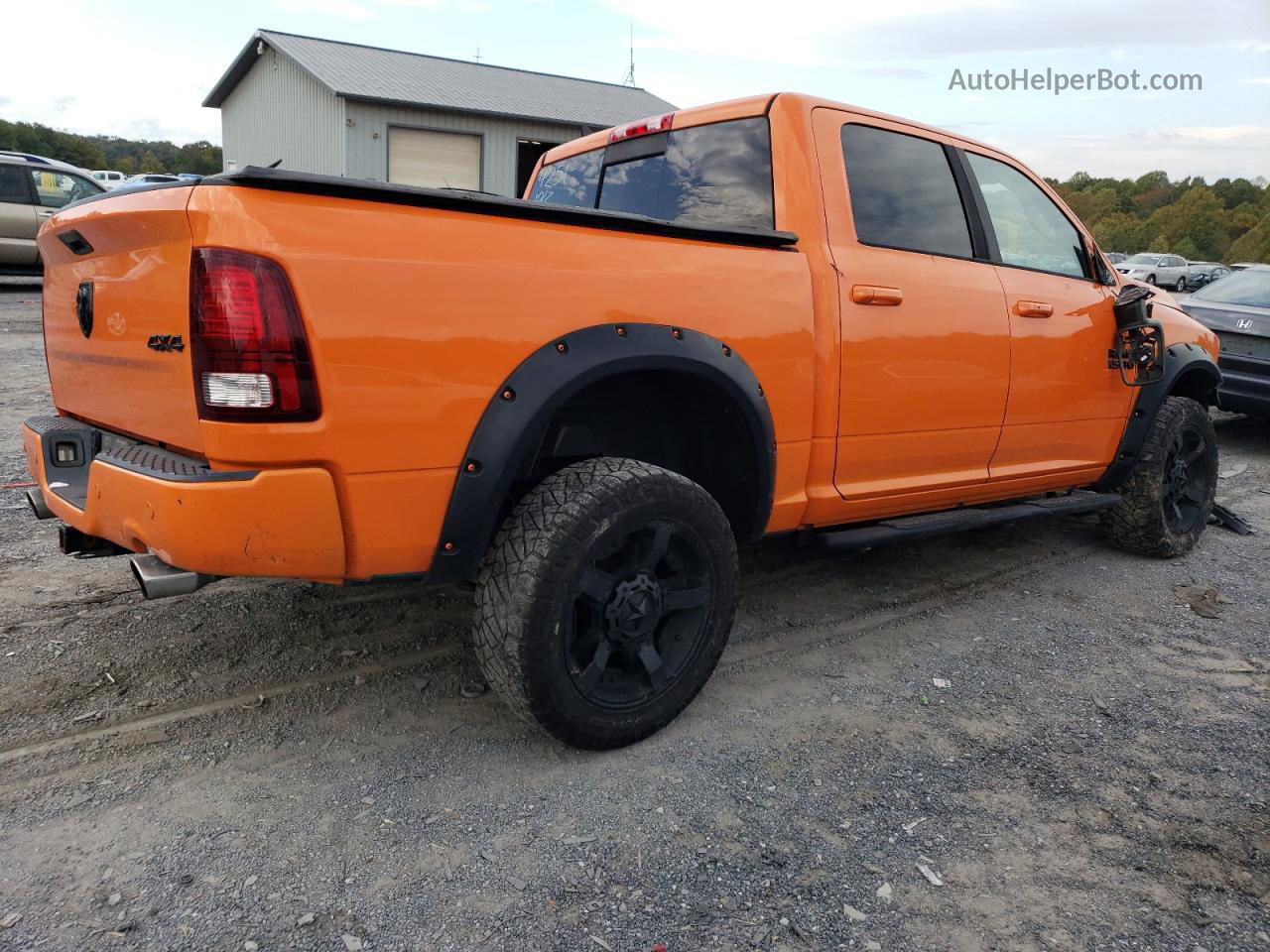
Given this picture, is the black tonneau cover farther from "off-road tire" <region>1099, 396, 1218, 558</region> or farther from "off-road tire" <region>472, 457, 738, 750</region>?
"off-road tire" <region>1099, 396, 1218, 558</region>

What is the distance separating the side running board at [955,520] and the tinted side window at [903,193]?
3.39ft

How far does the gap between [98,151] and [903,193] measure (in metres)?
87.1

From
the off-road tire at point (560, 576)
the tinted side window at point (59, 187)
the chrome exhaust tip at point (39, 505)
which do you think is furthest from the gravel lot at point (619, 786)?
the tinted side window at point (59, 187)

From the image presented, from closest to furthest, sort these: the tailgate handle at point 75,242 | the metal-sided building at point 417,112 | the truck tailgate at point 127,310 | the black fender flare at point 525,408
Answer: the truck tailgate at point 127,310
the black fender flare at point 525,408
the tailgate handle at point 75,242
the metal-sided building at point 417,112

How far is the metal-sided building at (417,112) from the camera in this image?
20.2 meters

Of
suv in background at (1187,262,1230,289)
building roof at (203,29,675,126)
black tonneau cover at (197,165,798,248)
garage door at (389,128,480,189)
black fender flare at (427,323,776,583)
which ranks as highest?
building roof at (203,29,675,126)

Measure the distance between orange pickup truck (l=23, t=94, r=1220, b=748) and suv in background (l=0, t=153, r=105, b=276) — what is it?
1216cm

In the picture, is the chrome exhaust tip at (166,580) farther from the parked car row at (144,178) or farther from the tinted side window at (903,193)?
the tinted side window at (903,193)

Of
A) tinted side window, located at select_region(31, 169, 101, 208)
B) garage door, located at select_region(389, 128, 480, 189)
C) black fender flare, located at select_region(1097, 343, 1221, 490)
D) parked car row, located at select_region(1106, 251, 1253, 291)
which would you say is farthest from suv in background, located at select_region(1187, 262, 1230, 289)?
tinted side window, located at select_region(31, 169, 101, 208)

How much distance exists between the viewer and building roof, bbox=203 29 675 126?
20.4 m

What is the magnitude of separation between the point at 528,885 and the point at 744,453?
56.1 inches

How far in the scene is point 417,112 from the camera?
806 inches

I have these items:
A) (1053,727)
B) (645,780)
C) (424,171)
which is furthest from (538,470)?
(424,171)

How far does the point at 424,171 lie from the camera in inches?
830
